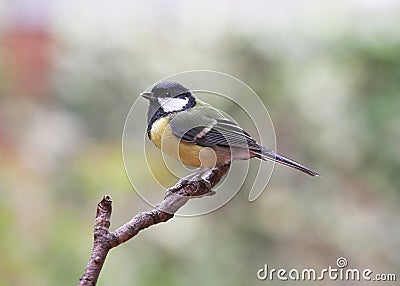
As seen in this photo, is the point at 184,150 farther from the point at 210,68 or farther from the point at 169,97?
the point at 210,68

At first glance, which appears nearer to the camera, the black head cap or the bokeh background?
the black head cap

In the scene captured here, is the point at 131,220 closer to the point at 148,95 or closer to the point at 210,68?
the point at 148,95

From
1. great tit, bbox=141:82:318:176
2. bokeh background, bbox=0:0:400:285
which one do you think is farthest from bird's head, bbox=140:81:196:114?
bokeh background, bbox=0:0:400:285

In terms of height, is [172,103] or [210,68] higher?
[210,68]

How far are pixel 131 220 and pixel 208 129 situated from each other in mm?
108

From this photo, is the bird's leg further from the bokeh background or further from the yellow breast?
the bokeh background

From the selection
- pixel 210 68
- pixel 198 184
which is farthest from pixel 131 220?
pixel 210 68

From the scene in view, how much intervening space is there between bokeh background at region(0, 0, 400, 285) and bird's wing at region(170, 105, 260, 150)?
689 mm

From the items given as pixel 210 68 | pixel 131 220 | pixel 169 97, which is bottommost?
pixel 131 220

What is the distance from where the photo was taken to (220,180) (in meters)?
0.38

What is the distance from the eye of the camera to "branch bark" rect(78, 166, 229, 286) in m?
0.29

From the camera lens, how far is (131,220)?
32 centimetres

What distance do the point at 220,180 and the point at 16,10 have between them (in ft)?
3.83

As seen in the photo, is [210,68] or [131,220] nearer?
[131,220]
